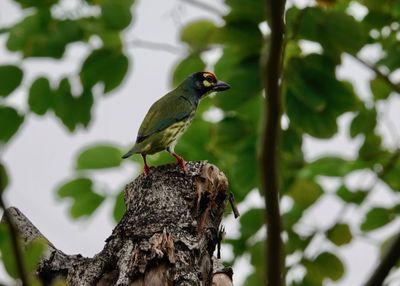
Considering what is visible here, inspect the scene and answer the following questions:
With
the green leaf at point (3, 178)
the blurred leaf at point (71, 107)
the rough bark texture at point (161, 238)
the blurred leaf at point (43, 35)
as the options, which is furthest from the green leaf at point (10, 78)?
the green leaf at point (3, 178)

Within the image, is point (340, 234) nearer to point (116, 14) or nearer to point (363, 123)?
point (363, 123)

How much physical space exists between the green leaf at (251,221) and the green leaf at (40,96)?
1133mm

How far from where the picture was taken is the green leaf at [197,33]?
385 centimetres

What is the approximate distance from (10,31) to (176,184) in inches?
46.3

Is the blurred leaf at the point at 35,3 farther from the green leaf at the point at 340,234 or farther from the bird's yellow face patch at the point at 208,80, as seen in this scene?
the green leaf at the point at 340,234

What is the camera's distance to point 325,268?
4137 mm

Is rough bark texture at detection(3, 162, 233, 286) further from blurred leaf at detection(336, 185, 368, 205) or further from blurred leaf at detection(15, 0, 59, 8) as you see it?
blurred leaf at detection(336, 185, 368, 205)

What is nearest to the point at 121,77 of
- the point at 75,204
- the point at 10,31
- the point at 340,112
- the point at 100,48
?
the point at 100,48

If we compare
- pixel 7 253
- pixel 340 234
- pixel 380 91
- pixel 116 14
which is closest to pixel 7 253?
pixel 7 253

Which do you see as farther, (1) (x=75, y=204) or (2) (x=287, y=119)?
(1) (x=75, y=204)

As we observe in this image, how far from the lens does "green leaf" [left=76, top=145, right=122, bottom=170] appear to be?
4664 mm

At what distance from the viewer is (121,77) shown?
3.78 meters

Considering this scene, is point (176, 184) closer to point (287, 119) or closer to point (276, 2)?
point (287, 119)

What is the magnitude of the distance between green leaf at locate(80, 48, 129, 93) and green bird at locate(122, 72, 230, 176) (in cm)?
55
